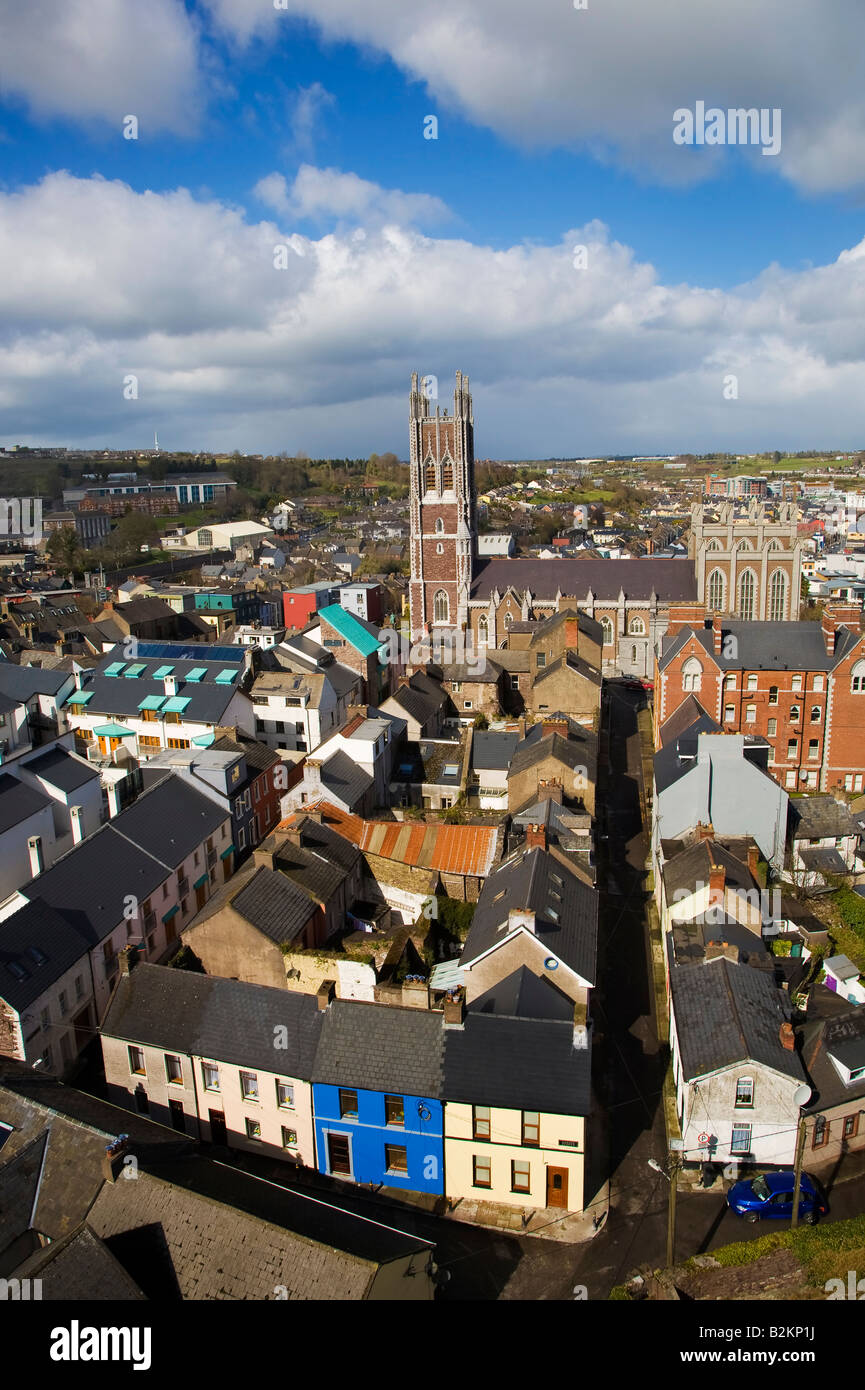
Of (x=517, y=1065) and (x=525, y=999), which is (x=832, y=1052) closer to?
(x=525, y=999)

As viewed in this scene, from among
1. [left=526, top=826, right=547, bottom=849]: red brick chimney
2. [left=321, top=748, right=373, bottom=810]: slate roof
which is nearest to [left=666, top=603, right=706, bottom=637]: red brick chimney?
[left=321, top=748, right=373, bottom=810]: slate roof

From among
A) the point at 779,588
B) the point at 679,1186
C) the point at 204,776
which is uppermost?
the point at 779,588

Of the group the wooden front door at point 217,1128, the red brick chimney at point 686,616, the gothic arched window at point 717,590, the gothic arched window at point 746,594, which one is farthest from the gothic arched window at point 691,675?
the wooden front door at point 217,1128

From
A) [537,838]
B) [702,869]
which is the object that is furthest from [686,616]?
[537,838]

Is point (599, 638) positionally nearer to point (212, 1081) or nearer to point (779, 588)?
Answer: point (779, 588)

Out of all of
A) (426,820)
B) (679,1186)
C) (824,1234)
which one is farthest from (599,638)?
(824,1234)

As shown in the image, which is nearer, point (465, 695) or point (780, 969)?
point (780, 969)

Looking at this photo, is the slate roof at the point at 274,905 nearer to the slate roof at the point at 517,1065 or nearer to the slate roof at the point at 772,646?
the slate roof at the point at 517,1065
